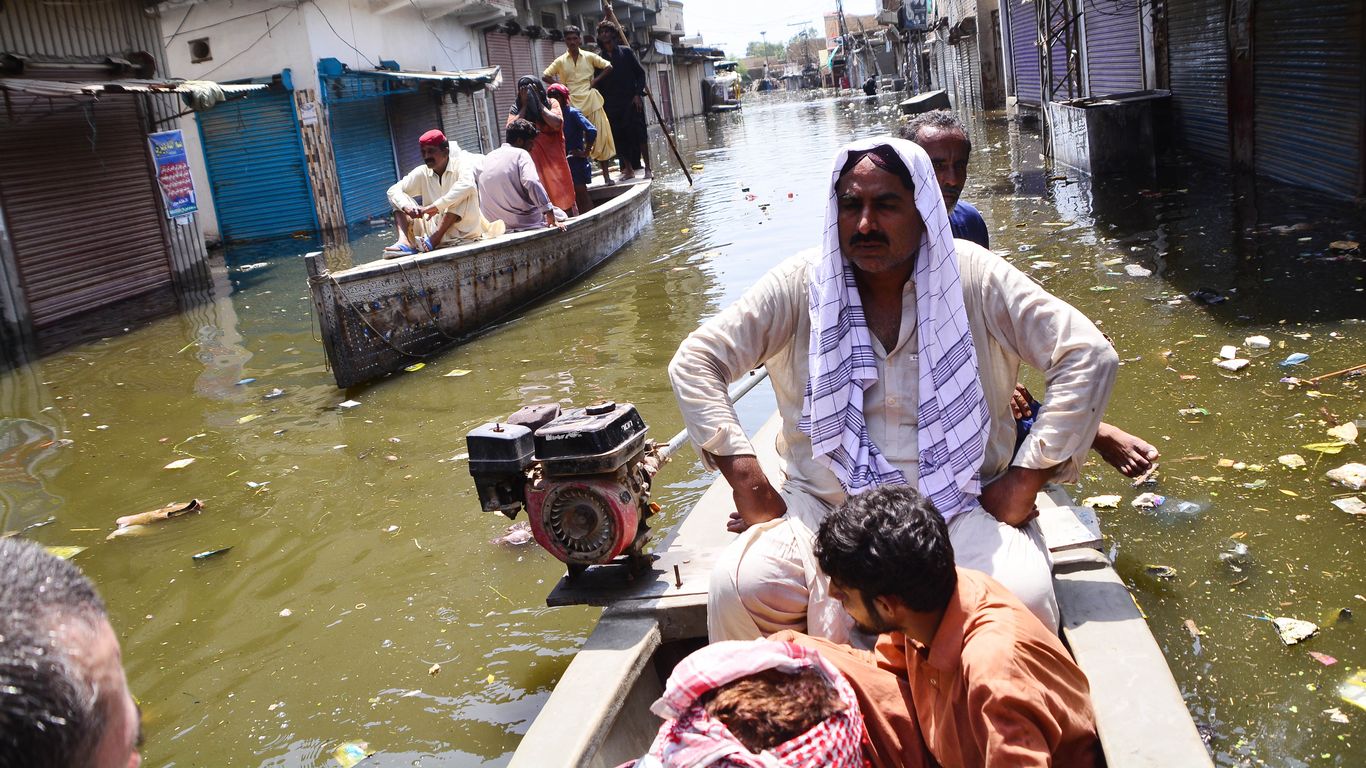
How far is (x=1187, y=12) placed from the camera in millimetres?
13062

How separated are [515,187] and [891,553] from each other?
855 centimetres

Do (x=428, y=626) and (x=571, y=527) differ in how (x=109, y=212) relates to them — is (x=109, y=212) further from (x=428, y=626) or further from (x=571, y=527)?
(x=571, y=527)

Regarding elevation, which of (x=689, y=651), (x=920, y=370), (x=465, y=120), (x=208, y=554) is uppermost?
(x=465, y=120)

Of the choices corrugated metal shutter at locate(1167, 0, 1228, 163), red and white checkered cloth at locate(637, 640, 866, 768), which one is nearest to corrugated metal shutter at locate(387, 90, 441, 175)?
corrugated metal shutter at locate(1167, 0, 1228, 163)

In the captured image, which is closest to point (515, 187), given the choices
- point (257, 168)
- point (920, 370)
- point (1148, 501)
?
point (1148, 501)

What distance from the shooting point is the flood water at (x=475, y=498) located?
3.69 m

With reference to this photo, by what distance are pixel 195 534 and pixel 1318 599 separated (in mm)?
4937

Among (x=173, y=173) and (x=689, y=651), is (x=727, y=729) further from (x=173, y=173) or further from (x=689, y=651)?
(x=173, y=173)

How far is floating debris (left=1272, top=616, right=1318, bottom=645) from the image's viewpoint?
341 cm

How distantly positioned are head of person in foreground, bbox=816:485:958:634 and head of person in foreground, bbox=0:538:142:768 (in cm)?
143

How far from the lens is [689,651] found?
128 inches

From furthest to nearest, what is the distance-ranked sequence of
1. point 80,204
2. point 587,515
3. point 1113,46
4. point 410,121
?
point 410,121 → point 1113,46 → point 80,204 → point 587,515

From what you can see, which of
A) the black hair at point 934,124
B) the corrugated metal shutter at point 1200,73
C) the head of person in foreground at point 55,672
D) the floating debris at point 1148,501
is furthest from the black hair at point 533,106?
the head of person in foreground at point 55,672

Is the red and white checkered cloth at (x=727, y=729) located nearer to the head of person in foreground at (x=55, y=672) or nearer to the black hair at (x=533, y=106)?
the head of person in foreground at (x=55, y=672)
